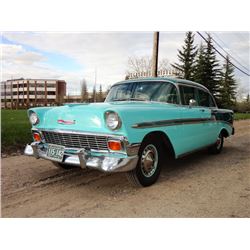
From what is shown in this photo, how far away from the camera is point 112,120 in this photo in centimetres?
338

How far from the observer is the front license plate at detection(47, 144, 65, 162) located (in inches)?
145

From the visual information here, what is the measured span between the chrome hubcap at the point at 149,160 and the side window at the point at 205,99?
6.97 ft

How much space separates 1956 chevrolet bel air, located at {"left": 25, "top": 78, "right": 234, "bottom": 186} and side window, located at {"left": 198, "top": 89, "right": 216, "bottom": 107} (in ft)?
1.61

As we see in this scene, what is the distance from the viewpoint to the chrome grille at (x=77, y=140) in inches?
137

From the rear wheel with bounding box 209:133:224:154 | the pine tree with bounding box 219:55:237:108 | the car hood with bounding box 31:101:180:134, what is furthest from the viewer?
the pine tree with bounding box 219:55:237:108

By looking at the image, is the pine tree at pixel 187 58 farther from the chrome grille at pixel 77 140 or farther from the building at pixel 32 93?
the chrome grille at pixel 77 140

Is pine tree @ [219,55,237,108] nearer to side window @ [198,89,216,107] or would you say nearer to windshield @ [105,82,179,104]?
side window @ [198,89,216,107]

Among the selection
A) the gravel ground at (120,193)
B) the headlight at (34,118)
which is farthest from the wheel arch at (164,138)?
the headlight at (34,118)

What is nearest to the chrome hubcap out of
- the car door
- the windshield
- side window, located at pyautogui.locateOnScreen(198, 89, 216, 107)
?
the car door
